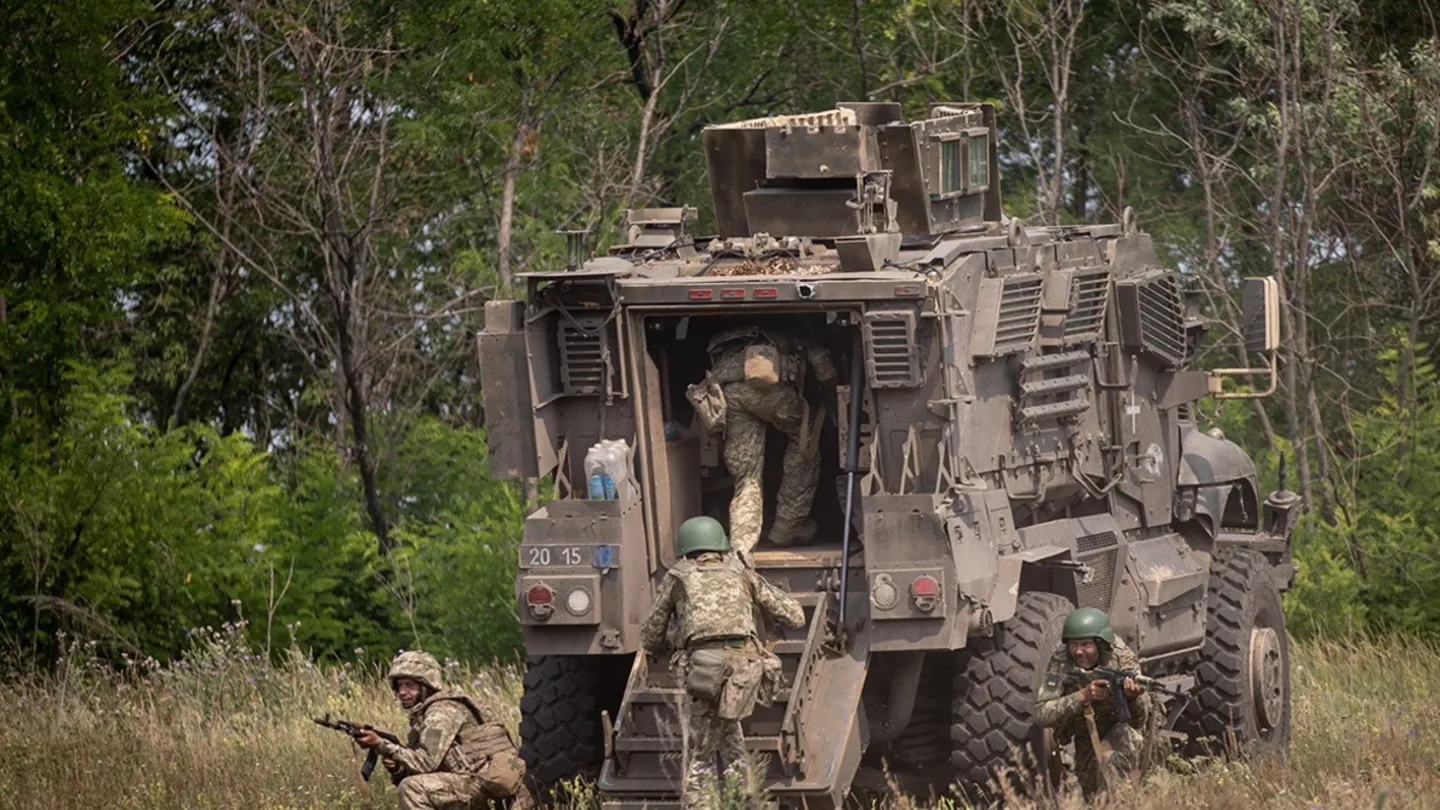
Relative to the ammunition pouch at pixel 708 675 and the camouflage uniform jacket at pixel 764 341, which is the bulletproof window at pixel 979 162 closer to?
the camouflage uniform jacket at pixel 764 341

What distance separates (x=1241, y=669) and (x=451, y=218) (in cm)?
1108

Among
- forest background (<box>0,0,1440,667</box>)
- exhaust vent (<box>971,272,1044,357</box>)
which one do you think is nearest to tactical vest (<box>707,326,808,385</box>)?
exhaust vent (<box>971,272,1044,357</box>)

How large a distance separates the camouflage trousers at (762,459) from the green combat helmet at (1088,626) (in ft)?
4.72

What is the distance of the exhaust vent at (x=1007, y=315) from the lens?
12.2 metres

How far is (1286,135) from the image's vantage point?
18.6m

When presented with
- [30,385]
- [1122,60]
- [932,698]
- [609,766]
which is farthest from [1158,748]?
[1122,60]

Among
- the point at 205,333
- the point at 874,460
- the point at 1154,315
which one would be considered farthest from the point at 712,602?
the point at 205,333

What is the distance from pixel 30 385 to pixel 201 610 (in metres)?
2.18

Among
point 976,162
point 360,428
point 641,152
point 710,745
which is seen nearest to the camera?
point 710,745

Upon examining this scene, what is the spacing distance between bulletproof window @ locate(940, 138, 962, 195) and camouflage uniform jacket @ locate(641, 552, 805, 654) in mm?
3268

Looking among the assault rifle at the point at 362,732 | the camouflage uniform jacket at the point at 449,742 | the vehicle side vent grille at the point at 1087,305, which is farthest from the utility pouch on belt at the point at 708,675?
the vehicle side vent grille at the point at 1087,305

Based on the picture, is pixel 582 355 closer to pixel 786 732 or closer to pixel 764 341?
pixel 764 341

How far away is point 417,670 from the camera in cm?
1150

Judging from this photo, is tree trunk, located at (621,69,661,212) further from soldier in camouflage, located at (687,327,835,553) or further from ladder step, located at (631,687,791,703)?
ladder step, located at (631,687,791,703)
